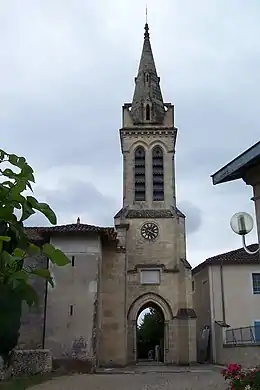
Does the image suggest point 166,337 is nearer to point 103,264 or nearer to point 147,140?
point 103,264

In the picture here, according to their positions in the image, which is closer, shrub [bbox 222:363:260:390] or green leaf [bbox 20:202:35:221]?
green leaf [bbox 20:202:35:221]

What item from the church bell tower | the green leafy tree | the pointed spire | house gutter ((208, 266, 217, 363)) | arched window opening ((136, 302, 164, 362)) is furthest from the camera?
arched window opening ((136, 302, 164, 362))

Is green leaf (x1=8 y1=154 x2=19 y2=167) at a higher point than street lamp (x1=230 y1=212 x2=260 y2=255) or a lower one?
lower

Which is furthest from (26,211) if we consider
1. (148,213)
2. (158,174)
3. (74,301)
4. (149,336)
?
(149,336)

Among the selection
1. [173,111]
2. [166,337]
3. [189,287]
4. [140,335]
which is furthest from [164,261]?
[140,335]

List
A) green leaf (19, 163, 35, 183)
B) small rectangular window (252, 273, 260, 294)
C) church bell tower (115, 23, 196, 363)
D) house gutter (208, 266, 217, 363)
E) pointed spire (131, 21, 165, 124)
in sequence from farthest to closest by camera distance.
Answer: pointed spire (131, 21, 165, 124), small rectangular window (252, 273, 260, 294), church bell tower (115, 23, 196, 363), house gutter (208, 266, 217, 363), green leaf (19, 163, 35, 183)

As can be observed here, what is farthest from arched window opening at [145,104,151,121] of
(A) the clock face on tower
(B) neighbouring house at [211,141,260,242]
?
(B) neighbouring house at [211,141,260,242]

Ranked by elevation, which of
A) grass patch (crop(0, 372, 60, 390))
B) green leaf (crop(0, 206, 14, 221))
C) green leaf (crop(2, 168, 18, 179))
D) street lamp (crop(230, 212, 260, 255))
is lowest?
grass patch (crop(0, 372, 60, 390))

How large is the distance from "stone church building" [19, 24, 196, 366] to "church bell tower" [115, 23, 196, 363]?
2.7 inches

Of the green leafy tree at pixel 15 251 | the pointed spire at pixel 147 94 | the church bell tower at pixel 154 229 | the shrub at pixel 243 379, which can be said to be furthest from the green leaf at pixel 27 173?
the pointed spire at pixel 147 94

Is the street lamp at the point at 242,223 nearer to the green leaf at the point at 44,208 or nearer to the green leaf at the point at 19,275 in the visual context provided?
the green leaf at the point at 44,208

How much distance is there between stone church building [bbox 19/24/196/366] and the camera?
23234 millimetres

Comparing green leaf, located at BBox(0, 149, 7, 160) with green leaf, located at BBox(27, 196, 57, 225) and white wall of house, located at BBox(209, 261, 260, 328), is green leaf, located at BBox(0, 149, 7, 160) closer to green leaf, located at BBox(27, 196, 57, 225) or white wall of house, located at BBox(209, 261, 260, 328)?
green leaf, located at BBox(27, 196, 57, 225)

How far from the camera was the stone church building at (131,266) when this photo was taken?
23.2m
